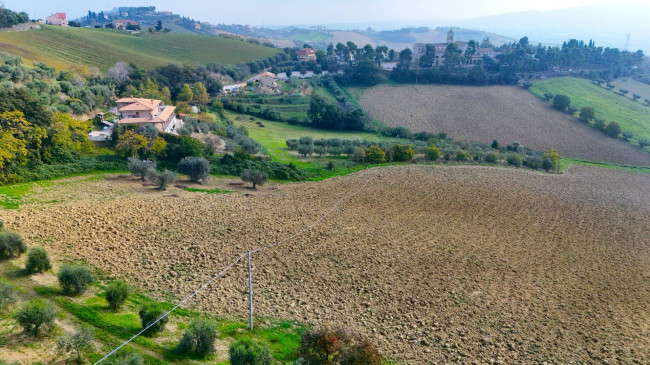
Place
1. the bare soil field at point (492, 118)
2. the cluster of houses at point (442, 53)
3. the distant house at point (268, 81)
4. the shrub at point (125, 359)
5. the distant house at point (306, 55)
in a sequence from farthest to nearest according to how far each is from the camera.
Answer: the distant house at point (306, 55) < the cluster of houses at point (442, 53) < the distant house at point (268, 81) < the bare soil field at point (492, 118) < the shrub at point (125, 359)

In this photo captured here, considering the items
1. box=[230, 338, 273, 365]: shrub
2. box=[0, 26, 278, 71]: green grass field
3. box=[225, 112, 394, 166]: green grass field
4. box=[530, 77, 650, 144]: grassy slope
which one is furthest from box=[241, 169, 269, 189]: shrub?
box=[530, 77, 650, 144]: grassy slope

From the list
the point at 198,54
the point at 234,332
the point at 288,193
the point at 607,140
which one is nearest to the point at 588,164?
the point at 607,140

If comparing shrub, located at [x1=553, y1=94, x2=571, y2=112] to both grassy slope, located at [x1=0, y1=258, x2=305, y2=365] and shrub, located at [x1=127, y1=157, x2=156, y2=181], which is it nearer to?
shrub, located at [x1=127, y1=157, x2=156, y2=181]

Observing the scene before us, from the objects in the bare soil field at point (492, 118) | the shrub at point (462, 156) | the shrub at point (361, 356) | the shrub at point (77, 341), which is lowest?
the shrub at point (361, 356)

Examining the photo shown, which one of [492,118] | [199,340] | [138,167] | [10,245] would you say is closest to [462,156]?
[492,118]

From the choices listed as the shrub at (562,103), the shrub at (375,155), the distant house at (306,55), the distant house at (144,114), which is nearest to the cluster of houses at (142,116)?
the distant house at (144,114)

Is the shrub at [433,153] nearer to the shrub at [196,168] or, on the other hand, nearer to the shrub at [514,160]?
the shrub at [514,160]

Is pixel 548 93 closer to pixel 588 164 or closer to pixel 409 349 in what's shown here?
pixel 588 164

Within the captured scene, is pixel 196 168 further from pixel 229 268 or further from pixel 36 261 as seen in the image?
pixel 36 261
